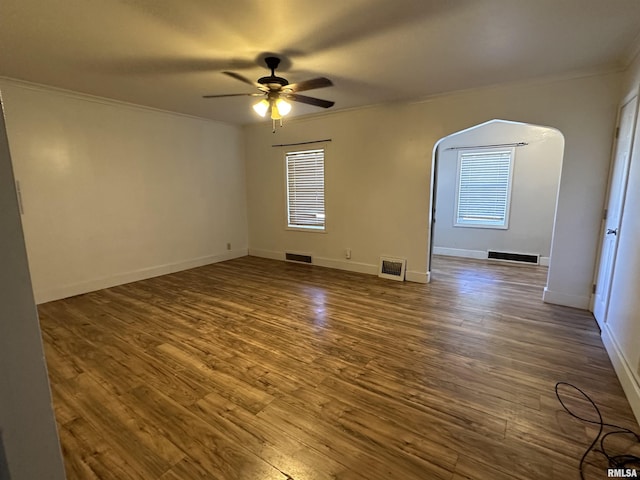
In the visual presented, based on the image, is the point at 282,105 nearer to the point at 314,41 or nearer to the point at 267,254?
the point at 314,41

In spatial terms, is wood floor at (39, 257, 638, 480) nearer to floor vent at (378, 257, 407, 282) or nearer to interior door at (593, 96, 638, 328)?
interior door at (593, 96, 638, 328)

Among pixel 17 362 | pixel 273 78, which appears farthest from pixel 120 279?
pixel 17 362

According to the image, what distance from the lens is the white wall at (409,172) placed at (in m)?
3.36

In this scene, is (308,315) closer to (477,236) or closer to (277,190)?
(277,190)

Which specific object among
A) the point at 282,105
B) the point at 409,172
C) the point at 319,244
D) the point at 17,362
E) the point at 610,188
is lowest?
the point at 319,244

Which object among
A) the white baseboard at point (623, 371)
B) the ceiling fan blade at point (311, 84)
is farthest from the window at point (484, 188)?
the ceiling fan blade at point (311, 84)

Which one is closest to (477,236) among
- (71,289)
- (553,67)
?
(553,67)

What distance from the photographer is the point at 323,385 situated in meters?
2.23

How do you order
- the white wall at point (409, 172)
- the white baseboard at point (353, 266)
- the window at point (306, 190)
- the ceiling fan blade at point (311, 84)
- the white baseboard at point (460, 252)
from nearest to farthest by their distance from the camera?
the ceiling fan blade at point (311, 84) → the white wall at point (409, 172) → the white baseboard at point (353, 266) → the window at point (306, 190) → the white baseboard at point (460, 252)

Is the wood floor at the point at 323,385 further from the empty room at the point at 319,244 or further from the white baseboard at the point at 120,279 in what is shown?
the white baseboard at the point at 120,279

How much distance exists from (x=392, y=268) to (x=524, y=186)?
2904 mm

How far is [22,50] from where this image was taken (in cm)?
272

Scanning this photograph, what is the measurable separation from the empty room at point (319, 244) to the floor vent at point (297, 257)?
37mm

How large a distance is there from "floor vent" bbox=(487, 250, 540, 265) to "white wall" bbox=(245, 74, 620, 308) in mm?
2024
